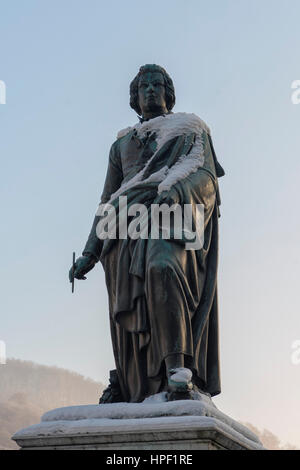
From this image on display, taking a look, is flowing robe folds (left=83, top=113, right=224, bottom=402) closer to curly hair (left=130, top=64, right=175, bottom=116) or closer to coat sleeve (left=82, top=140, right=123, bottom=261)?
coat sleeve (left=82, top=140, right=123, bottom=261)

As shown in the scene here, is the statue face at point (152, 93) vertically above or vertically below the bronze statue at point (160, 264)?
above

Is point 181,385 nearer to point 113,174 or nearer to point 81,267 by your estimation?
point 81,267

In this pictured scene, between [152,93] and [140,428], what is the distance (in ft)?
12.9

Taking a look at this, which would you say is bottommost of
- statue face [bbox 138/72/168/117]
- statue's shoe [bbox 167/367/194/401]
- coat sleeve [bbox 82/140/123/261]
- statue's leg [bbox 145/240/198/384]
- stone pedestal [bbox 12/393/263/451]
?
stone pedestal [bbox 12/393/263/451]

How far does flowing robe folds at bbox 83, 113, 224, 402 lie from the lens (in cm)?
750

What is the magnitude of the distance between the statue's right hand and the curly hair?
1.87 metres

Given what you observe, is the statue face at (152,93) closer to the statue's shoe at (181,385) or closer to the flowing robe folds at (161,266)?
the flowing robe folds at (161,266)

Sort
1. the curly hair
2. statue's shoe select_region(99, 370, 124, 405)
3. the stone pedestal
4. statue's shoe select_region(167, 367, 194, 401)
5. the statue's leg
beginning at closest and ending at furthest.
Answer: the stone pedestal, statue's shoe select_region(167, 367, 194, 401), the statue's leg, statue's shoe select_region(99, 370, 124, 405), the curly hair

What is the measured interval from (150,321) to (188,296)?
0.42 m

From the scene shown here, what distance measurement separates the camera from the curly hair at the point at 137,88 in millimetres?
9203

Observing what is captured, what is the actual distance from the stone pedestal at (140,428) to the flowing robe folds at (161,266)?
50 centimetres

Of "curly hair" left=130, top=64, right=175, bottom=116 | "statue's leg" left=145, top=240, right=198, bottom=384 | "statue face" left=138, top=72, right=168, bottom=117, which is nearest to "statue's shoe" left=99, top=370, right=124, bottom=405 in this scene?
"statue's leg" left=145, top=240, right=198, bottom=384

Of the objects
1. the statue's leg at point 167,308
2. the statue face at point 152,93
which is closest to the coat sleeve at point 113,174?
the statue face at point 152,93
